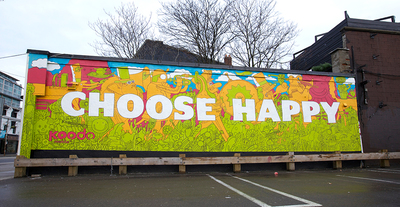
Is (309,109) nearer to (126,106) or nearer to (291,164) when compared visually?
(291,164)

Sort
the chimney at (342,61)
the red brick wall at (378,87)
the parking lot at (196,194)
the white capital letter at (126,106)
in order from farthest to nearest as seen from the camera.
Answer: the chimney at (342,61) < the red brick wall at (378,87) < the white capital letter at (126,106) < the parking lot at (196,194)

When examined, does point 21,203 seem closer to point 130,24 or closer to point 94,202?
point 94,202

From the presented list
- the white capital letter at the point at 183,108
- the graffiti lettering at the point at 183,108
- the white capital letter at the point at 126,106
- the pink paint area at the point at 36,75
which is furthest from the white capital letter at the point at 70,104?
the white capital letter at the point at 183,108

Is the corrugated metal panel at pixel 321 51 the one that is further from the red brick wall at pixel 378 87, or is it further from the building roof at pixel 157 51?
the building roof at pixel 157 51

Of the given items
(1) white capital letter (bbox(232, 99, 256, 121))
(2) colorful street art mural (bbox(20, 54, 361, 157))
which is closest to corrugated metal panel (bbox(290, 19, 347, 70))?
(2) colorful street art mural (bbox(20, 54, 361, 157))

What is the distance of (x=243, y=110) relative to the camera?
9797 millimetres

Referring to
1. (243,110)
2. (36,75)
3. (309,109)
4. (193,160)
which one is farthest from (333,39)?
(36,75)

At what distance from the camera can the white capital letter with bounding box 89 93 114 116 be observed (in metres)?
8.61

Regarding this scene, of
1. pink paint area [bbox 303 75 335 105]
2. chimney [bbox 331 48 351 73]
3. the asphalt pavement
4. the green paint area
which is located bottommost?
the asphalt pavement

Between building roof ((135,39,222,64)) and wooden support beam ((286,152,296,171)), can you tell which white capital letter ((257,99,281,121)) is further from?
building roof ((135,39,222,64))

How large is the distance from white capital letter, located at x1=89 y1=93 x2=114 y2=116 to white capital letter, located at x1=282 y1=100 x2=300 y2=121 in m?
7.12

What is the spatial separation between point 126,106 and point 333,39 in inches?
501

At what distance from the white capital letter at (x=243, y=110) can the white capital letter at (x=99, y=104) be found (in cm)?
488

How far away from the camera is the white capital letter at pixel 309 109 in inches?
405
